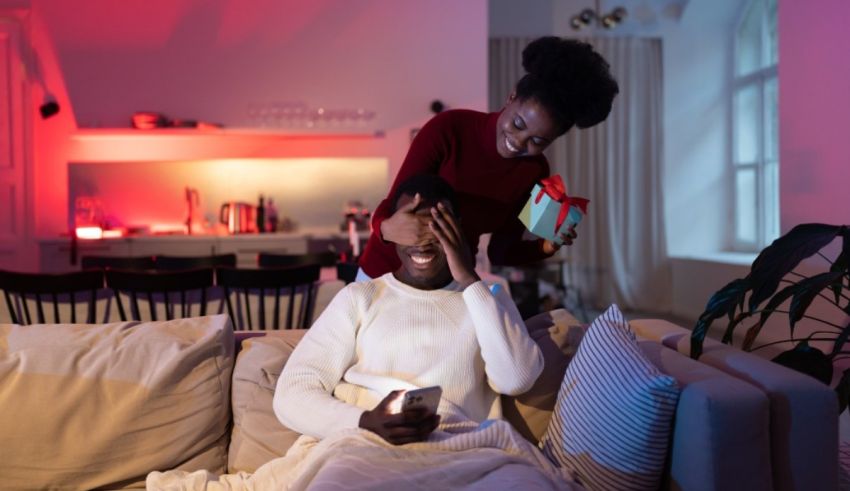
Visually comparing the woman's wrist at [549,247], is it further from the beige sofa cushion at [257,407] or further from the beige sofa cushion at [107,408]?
the beige sofa cushion at [107,408]

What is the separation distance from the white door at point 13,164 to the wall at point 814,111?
585 cm

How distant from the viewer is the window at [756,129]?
23.5ft

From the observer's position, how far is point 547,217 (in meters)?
1.95

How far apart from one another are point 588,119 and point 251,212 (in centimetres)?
507

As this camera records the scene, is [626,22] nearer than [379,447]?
No

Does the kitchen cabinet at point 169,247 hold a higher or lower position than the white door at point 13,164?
lower

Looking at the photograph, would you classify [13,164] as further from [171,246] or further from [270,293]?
[270,293]

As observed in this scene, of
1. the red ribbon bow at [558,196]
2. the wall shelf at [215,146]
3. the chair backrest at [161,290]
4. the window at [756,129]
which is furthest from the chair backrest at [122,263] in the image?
the window at [756,129]

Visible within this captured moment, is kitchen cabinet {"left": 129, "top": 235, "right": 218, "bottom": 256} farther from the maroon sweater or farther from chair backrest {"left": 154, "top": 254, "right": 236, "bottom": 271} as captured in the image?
the maroon sweater

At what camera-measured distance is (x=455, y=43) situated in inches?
267

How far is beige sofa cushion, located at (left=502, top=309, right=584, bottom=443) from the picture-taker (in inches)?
77.4

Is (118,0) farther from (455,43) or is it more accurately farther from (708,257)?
(708,257)

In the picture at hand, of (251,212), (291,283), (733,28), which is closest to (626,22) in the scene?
(733,28)

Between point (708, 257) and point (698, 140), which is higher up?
point (698, 140)
